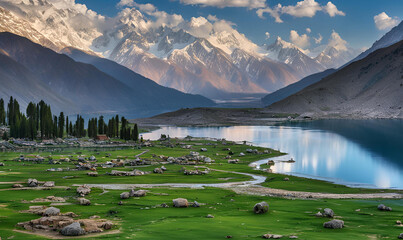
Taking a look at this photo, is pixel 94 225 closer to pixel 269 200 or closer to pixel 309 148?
pixel 269 200

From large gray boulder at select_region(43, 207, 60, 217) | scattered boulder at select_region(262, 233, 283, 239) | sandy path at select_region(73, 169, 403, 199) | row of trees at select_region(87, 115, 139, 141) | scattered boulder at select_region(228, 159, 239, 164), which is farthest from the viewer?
row of trees at select_region(87, 115, 139, 141)

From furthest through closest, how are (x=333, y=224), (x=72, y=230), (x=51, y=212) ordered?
(x=51, y=212) → (x=333, y=224) → (x=72, y=230)

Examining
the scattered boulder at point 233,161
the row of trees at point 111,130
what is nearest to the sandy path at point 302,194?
the scattered boulder at point 233,161

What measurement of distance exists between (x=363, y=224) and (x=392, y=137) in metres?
138

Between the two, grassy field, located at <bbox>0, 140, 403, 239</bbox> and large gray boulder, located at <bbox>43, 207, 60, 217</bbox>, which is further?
large gray boulder, located at <bbox>43, 207, 60, 217</bbox>

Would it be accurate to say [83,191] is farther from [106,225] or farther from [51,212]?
[106,225]

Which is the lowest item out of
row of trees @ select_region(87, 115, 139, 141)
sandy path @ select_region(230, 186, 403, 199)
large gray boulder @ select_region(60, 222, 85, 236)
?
sandy path @ select_region(230, 186, 403, 199)

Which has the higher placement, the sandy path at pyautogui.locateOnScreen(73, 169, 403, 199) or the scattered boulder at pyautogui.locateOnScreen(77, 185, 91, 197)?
the scattered boulder at pyautogui.locateOnScreen(77, 185, 91, 197)

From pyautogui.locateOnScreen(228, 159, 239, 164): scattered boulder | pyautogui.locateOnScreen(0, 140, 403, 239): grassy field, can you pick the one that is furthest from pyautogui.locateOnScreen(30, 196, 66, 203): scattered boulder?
pyautogui.locateOnScreen(228, 159, 239, 164): scattered boulder

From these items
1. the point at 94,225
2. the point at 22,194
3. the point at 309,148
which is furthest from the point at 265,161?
the point at 94,225

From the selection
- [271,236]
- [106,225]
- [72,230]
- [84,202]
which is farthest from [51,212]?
[271,236]

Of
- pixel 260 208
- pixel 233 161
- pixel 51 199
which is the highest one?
pixel 233 161

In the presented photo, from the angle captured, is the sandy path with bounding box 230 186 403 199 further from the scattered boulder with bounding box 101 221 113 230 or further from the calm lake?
the scattered boulder with bounding box 101 221 113 230

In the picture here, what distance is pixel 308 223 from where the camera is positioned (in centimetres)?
3959
